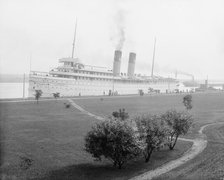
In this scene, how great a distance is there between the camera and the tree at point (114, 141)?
1834 centimetres

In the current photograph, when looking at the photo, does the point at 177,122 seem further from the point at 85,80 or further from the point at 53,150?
the point at 85,80

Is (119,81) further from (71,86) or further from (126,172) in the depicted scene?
(126,172)

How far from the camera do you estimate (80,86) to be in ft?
221

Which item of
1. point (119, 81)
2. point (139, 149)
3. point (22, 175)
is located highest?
point (119, 81)

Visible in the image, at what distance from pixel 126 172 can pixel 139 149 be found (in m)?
1.59

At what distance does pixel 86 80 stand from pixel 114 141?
51684 millimetres

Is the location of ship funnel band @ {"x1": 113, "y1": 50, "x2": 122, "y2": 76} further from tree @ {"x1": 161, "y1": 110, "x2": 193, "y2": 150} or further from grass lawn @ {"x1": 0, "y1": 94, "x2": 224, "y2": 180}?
tree @ {"x1": 161, "y1": 110, "x2": 193, "y2": 150}

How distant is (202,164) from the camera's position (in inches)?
751

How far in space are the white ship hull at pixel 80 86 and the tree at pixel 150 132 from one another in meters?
43.1

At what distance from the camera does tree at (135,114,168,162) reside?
67.8ft

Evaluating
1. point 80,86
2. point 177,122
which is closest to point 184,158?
point 177,122

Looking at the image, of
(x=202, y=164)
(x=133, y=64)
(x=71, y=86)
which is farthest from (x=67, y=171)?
(x=133, y=64)

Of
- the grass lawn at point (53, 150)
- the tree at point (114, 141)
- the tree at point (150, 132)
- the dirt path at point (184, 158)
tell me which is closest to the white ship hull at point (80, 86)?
the grass lawn at point (53, 150)

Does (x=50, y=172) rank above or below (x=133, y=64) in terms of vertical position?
below
